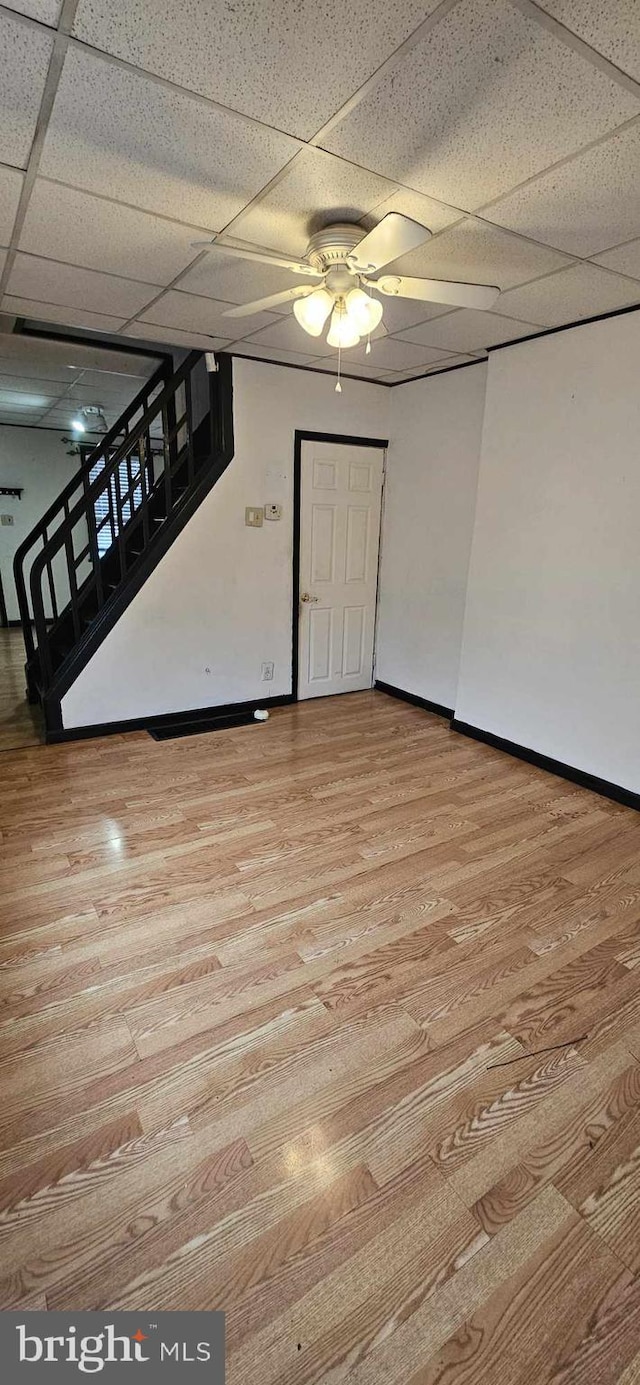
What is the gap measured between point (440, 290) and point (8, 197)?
1.61 metres

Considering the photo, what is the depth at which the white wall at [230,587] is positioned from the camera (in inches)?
161

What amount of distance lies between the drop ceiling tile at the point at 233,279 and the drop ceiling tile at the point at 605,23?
4.45 ft

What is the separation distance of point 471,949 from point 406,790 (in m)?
1.31

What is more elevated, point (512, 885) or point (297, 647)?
point (297, 647)

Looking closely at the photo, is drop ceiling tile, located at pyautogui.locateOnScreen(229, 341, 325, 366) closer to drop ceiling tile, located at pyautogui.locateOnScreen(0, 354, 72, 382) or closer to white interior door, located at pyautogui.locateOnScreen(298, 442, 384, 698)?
white interior door, located at pyautogui.locateOnScreen(298, 442, 384, 698)

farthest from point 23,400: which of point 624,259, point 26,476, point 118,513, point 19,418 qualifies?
point 624,259

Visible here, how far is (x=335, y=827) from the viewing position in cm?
296

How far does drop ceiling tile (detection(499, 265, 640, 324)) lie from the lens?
2.55m

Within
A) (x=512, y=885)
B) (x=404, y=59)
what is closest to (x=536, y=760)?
(x=512, y=885)

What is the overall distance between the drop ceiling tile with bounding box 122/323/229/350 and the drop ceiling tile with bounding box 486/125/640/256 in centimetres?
210

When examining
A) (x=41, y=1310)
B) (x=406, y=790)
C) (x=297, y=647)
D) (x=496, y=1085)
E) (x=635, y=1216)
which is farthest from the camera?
(x=297, y=647)

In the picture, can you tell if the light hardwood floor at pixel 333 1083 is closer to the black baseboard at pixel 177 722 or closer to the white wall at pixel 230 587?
the black baseboard at pixel 177 722

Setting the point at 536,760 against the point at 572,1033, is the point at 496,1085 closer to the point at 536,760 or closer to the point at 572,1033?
the point at 572,1033

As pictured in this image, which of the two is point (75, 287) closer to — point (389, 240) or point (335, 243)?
point (335, 243)
